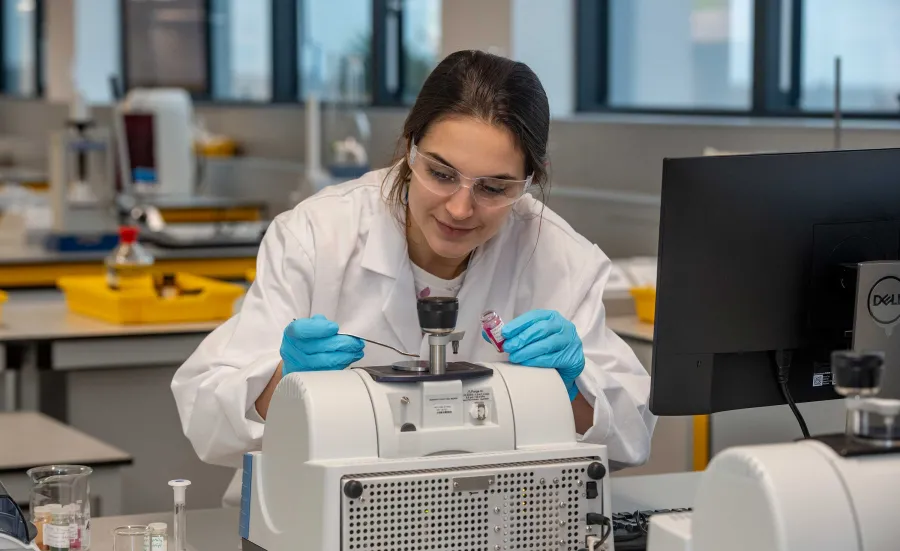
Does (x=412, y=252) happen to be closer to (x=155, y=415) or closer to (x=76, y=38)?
(x=155, y=415)

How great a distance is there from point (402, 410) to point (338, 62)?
4.21 m

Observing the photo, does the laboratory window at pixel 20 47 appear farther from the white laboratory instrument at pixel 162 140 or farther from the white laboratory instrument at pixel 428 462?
the white laboratory instrument at pixel 428 462

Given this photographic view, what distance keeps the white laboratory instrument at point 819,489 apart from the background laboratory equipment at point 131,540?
2.26 ft

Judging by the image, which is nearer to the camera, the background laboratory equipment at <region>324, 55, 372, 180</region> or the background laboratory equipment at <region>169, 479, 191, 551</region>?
the background laboratory equipment at <region>169, 479, 191, 551</region>

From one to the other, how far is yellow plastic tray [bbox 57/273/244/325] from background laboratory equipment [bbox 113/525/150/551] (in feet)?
6.04

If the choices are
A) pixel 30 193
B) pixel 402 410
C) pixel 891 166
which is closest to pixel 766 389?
pixel 891 166

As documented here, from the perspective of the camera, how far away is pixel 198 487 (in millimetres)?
3322

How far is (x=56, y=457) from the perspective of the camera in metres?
2.47

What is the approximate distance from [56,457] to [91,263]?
2014 mm

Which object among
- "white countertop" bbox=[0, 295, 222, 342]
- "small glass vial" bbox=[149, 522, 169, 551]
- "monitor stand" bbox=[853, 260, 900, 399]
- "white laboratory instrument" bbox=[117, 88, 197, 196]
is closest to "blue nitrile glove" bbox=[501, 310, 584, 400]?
"monitor stand" bbox=[853, 260, 900, 399]

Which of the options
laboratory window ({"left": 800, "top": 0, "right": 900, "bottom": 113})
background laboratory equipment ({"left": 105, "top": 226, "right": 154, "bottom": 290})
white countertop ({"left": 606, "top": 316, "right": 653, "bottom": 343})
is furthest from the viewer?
laboratory window ({"left": 800, "top": 0, "right": 900, "bottom": 113})

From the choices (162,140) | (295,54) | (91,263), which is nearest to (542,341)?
(91,263)

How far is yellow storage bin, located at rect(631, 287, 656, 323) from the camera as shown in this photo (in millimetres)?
3125

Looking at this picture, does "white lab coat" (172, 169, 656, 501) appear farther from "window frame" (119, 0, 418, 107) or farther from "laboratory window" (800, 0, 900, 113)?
"window frame" (119, 0, 418, 107)
